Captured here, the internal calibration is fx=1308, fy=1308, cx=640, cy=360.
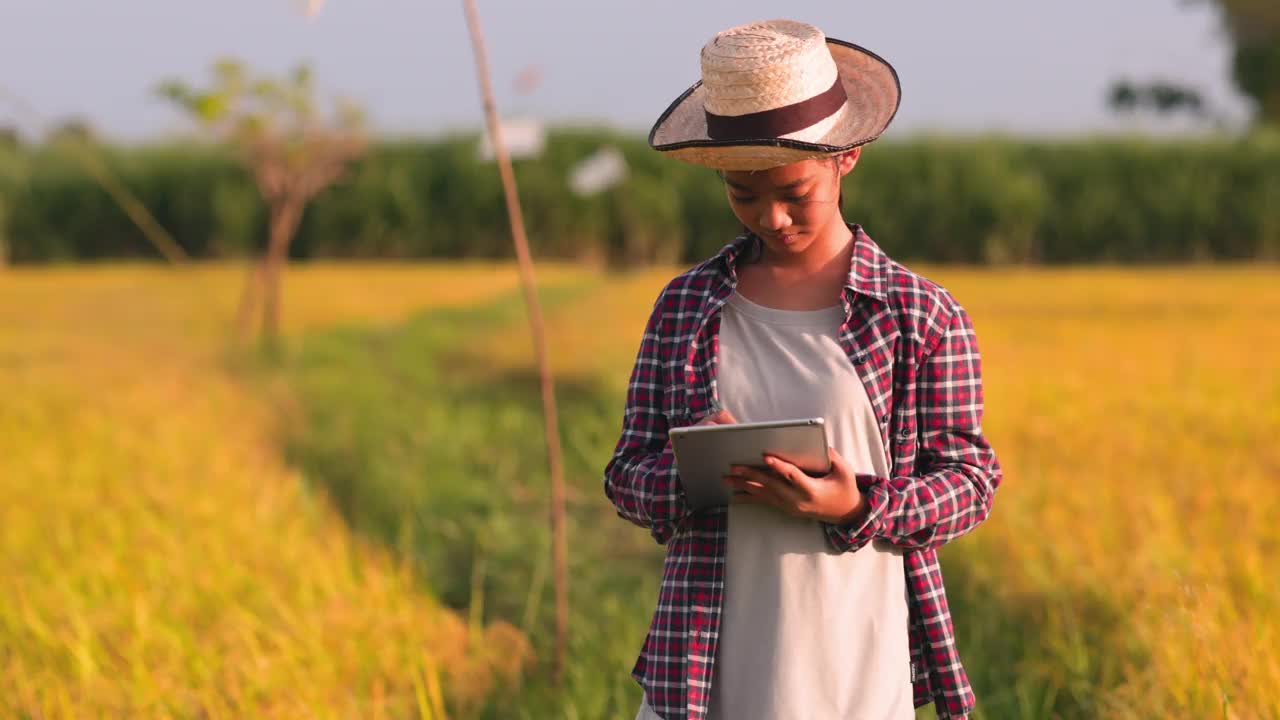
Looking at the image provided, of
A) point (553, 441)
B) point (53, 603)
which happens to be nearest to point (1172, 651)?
point (553, 441)

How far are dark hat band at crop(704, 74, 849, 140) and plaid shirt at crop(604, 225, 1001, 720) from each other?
162 millimetres

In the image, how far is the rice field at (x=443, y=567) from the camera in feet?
8.95

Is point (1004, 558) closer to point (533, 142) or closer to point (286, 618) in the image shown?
point (286, 618)

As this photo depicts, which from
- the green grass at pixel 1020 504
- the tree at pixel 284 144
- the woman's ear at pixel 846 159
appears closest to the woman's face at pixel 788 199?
the woman's ear at pixel 846 159

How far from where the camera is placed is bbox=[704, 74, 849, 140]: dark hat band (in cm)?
142

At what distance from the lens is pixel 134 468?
4.91 m

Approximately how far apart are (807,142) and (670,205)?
1799cm

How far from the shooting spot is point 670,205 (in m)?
19.3

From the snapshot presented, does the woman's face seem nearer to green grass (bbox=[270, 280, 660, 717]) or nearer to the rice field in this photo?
the rice field

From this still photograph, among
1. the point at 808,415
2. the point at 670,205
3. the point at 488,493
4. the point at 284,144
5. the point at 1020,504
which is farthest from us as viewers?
the point at 670,205

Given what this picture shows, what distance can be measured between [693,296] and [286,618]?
189 centimetres

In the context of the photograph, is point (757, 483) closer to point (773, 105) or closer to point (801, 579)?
point (801, 579)

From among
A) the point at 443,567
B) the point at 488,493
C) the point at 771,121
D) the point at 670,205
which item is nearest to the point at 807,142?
the point at 771,121

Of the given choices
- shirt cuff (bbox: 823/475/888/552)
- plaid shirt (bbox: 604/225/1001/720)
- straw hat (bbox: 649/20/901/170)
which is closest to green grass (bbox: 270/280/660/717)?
plaid shirt (bbox: 604/225/1001/720)
